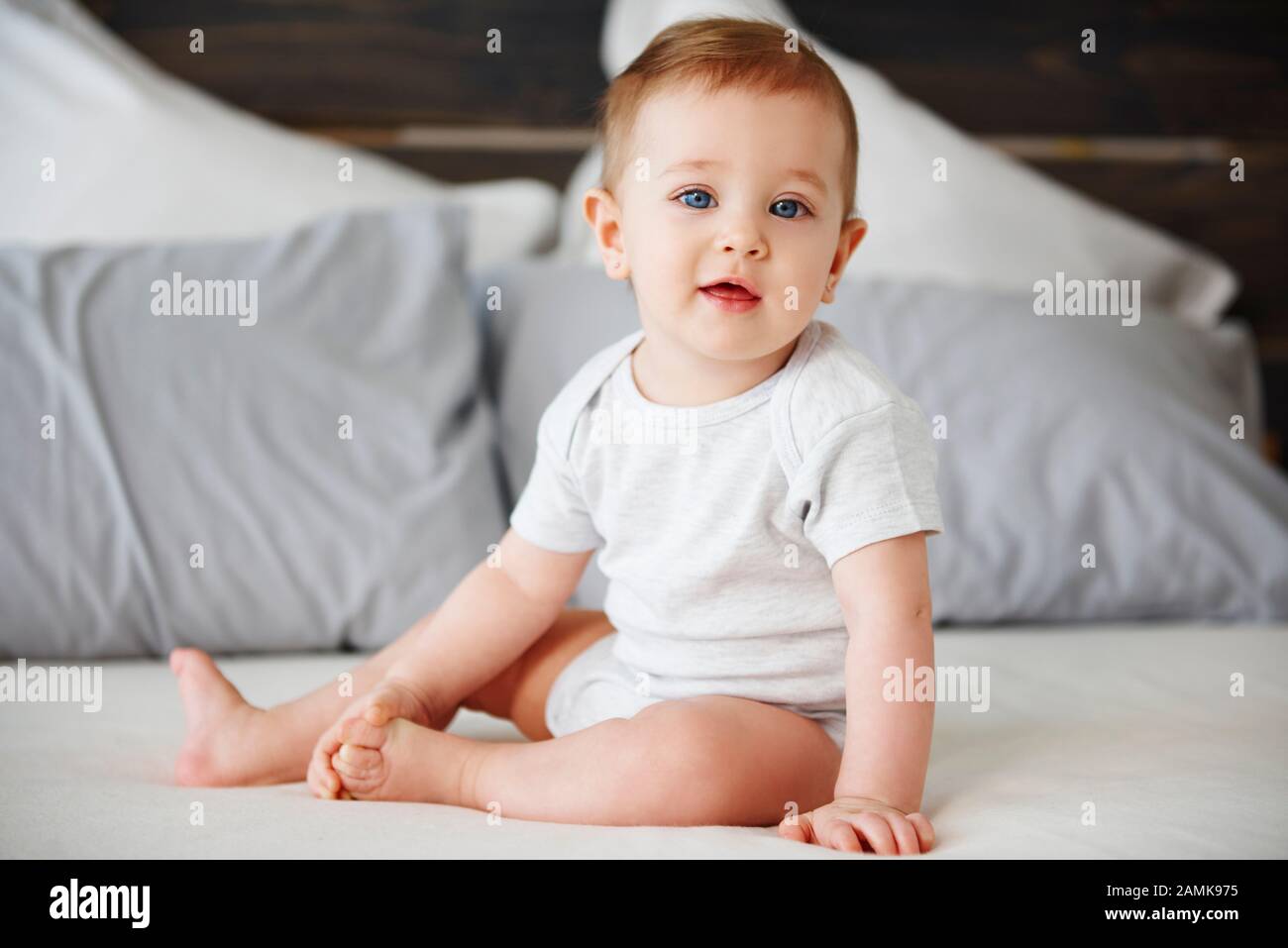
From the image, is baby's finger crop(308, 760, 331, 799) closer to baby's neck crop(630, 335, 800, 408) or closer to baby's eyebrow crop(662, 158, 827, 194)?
baby's neck crop(630, 335, 800, 408)

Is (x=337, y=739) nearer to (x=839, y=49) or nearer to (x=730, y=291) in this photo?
(x=730, y=291)

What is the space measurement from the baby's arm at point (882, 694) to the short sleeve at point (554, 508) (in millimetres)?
228

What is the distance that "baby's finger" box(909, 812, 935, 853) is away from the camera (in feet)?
2.36

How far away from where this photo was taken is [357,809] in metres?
0.79

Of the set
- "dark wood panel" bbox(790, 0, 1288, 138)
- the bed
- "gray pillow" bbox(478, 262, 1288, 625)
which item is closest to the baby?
the bed

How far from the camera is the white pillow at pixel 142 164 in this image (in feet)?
5.16

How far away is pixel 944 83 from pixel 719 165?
4.44 feet

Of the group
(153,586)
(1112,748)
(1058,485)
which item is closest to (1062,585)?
(1058,485)

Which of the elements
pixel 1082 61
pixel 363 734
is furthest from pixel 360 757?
pixel 1082 61

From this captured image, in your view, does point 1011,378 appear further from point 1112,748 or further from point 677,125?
point 677,125

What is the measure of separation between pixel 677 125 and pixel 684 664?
14.7 inches

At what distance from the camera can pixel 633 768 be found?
0.78m

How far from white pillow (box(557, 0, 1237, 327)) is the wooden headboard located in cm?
17

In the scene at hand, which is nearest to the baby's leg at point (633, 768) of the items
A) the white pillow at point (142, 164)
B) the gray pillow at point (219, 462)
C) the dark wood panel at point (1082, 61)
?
the gray pillow at point (219, 462)
